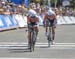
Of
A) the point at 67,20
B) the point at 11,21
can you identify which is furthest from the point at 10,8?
the point at 67,20

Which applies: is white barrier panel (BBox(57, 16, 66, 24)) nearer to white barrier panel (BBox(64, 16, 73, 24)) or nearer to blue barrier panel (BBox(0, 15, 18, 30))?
white barrier panel (BBox(64, 16, 73, 24))

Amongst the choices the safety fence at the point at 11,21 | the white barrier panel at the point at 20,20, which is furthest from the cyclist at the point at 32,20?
the white barrier panel at the point at 20,20

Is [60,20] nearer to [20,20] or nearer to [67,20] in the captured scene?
[67,20]

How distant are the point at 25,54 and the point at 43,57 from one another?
1062 mm

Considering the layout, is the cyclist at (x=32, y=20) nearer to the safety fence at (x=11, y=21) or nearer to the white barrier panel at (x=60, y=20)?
the safety fence at (x=11, y=21)

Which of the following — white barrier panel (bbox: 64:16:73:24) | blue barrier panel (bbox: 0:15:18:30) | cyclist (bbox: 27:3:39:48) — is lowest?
white barrier panel (bbox: 64:16:73:24)

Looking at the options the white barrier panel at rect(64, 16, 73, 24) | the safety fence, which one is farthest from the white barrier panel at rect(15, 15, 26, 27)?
the white barrier panel at rect(64, 16, 73, 24)

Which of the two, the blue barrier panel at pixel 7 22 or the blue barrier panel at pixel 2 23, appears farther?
the blue barrier panel at pixel 7 22

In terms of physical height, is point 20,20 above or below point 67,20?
above

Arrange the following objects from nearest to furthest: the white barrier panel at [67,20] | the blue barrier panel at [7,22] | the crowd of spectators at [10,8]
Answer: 1. the blue barrier panel at [7,22]
2. the crowd of spectators at [10,8]
3. the white barrier panel at [67,20]

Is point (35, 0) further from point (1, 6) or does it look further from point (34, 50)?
point (34, 50)

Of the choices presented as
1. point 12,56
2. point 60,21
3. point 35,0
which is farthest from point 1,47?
point 35,0

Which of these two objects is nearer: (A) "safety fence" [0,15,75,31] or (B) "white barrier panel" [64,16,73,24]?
(A) "safety fence" [0,15,75,31]

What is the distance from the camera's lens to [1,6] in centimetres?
2842
